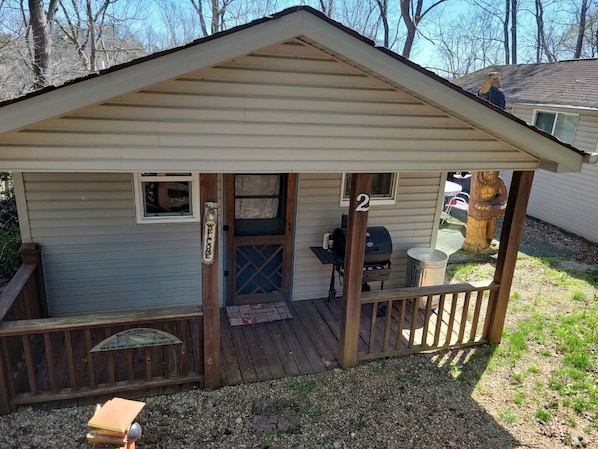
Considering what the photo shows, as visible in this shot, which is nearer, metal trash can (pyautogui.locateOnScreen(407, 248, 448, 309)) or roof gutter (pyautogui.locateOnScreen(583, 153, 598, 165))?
roof gutter (pyautogui.locateOnScreen(583, 153, 598, 165))

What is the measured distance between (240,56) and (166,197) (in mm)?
2517

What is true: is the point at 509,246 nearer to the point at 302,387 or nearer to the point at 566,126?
the point at 302,387

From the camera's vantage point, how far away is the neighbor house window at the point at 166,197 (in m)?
4.99

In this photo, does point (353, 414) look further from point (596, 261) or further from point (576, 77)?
point (576, 77)

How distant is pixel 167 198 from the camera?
16.8 ft

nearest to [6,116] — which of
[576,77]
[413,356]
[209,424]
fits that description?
[209,424]

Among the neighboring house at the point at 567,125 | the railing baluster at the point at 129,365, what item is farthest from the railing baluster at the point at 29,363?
the neighboring house at the point at 567,125

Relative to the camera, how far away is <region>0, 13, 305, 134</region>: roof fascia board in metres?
2.75

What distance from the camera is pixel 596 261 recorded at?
8492mm

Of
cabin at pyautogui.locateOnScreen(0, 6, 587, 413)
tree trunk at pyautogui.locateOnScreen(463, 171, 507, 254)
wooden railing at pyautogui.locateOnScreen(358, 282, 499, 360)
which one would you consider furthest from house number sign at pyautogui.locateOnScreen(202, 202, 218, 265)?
tree trunk at pyautogui.locateOnScreen(463, 171, 507, 254)

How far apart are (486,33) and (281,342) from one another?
28793mm

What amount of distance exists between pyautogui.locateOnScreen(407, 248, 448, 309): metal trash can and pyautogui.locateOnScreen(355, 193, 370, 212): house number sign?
2.03 m

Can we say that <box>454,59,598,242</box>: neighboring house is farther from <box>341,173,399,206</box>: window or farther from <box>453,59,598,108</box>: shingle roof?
<box>341,173,399,206</box>: window

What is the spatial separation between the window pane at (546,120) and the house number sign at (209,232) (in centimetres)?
1048
